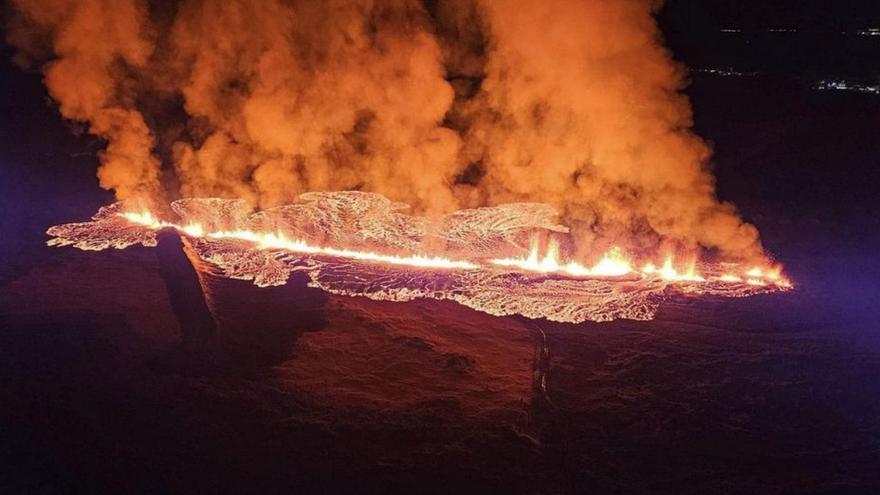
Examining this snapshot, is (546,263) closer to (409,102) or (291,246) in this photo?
(409,102)

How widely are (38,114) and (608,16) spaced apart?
1892 centimetres

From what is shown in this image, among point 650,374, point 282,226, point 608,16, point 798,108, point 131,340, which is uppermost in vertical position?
point 798,108

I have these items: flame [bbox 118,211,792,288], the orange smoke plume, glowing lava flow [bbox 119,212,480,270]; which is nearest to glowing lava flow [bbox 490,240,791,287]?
flame [bbox 118,211,792,288]

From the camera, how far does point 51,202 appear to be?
13117mm

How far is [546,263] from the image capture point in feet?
31.1

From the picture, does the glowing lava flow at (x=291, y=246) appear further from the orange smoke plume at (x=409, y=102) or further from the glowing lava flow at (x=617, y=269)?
the glowing lava flow at (x=617, y=269)

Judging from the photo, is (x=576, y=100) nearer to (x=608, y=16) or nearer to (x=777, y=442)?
(x=608, y=16)

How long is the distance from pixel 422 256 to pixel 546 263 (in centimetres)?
208

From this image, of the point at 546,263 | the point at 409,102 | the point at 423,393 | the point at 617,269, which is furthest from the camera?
the point at 409,102

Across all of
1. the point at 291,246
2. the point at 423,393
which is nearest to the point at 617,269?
the point at 423,393

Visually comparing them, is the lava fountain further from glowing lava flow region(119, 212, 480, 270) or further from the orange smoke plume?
the orange smoke plume

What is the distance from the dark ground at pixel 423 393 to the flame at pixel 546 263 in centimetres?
71

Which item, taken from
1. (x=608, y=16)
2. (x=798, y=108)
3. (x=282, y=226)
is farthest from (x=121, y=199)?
(x=798, y=108)

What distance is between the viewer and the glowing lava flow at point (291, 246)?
9.56 metres
